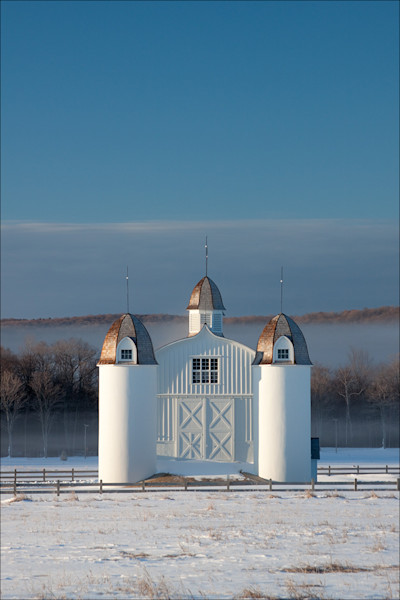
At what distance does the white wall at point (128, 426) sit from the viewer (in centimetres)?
4081

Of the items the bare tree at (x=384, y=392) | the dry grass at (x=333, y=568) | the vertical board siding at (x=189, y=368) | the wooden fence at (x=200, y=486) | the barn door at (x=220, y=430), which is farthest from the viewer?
the bare tree at (x=384, y=392)

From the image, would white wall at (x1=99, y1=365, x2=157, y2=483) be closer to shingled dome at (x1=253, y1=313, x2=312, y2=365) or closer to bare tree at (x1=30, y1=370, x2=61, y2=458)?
shingled dome at (x1=253, y1=313, x2=312, y2=365)

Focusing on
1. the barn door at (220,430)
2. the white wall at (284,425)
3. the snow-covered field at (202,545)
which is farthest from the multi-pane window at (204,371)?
the snow-covered field at (202,545)

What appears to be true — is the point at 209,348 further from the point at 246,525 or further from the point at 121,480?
the point at 246,525

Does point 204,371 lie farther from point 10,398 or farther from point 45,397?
point 45,397

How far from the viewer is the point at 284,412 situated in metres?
41.0

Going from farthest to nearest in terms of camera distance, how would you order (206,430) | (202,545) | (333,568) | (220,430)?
(220,430) → (206,430) → (202,545) → (333,568)

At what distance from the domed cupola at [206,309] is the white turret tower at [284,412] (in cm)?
514

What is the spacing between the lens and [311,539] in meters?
24.8

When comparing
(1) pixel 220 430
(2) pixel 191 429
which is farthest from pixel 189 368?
(1) pixel 220 430

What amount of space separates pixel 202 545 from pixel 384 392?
59856 mm

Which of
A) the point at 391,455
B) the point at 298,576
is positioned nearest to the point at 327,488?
the point at 298,576

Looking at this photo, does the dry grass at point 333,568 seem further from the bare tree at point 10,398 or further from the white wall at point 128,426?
the bare tree at point 10,398

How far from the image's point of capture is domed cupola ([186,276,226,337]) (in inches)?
1811
